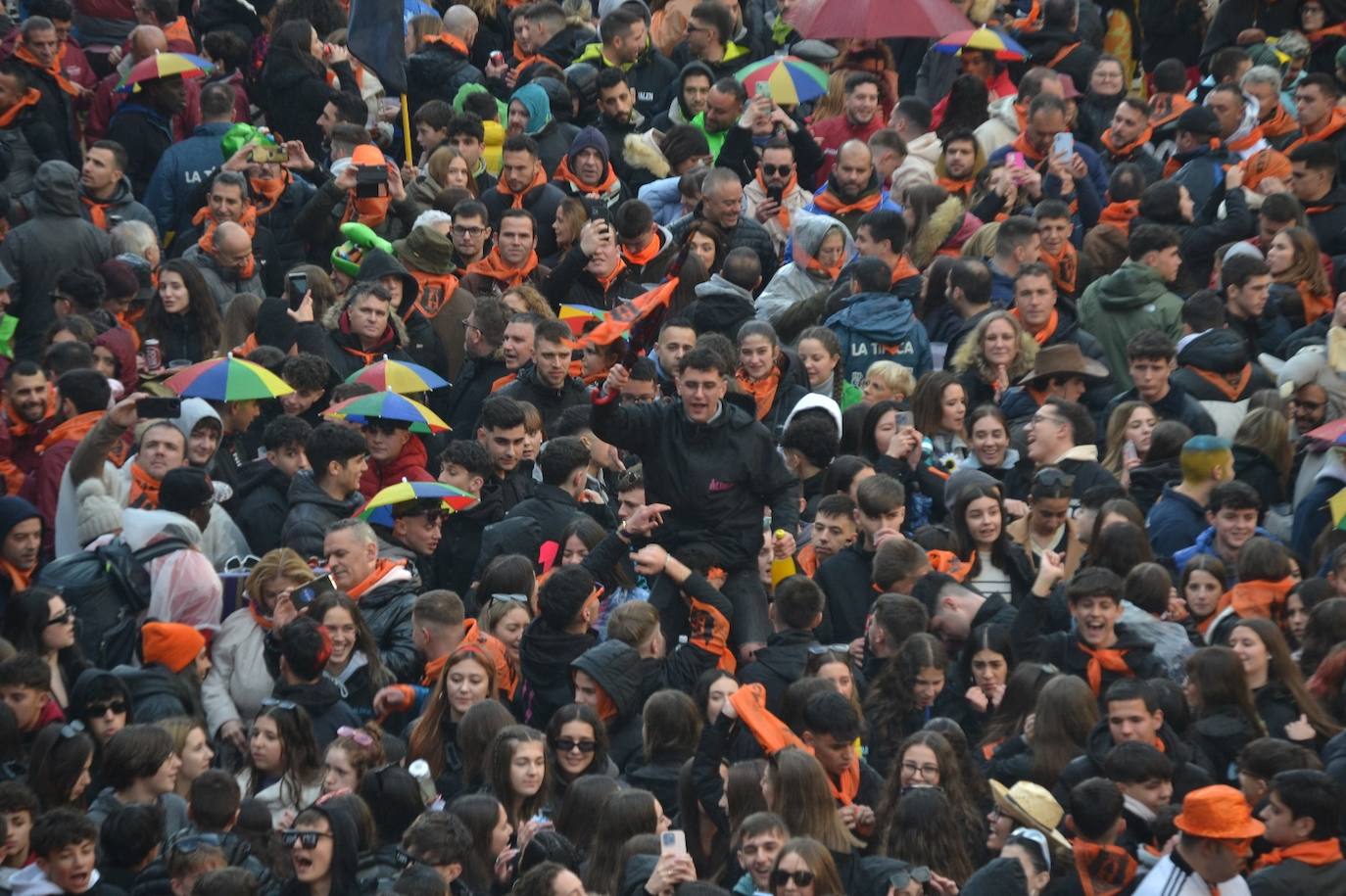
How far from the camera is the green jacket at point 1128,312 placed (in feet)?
43.9

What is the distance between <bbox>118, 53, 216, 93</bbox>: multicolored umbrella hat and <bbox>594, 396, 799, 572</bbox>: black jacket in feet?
21.8

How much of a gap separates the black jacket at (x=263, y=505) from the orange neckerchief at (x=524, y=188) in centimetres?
377

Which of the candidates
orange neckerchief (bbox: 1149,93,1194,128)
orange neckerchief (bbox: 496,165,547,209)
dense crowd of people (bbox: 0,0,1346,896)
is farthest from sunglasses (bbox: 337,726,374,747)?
orange neckerchief (bbox: 1149,93,1194,128)

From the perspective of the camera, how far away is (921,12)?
1614 centimetres

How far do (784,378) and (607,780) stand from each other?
390 cm

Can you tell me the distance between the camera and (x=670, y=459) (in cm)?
1072

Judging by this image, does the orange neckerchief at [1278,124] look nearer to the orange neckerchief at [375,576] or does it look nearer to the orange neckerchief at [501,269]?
the orange neckerchief at [501,269]

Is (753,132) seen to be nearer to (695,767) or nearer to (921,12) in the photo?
(921,12)

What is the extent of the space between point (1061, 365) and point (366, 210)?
4.58 meters

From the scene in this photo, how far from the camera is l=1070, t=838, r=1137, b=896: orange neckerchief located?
8500 mm

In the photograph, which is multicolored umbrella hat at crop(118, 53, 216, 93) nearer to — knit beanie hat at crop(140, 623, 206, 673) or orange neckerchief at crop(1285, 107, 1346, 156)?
knit beanie hat at crop(140, 623, 206, 673)

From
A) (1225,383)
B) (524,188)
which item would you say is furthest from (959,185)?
(1225,383)

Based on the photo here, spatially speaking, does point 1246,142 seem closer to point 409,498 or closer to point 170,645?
point 409,498

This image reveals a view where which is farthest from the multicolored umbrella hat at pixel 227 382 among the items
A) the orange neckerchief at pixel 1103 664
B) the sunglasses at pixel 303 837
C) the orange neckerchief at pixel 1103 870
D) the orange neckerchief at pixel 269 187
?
the orange neckerchief at pixel 1103 870
